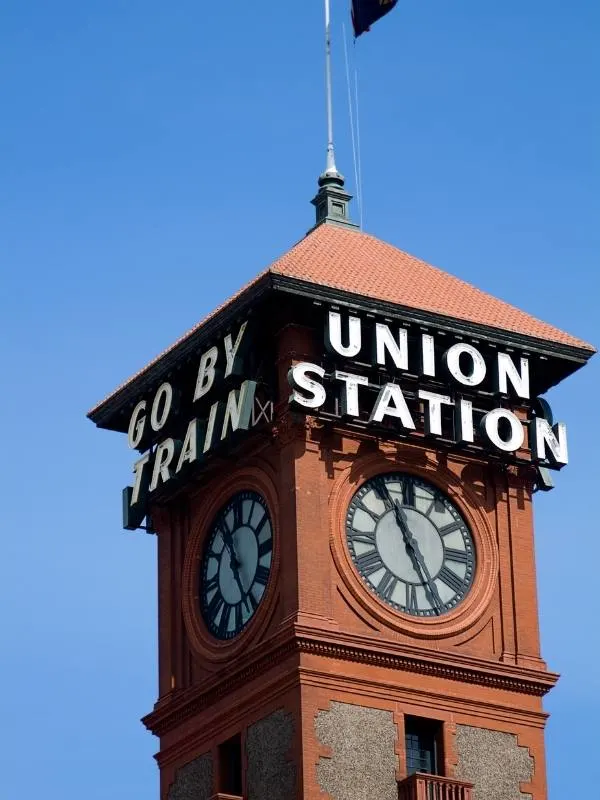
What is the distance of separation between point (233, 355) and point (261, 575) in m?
5.34

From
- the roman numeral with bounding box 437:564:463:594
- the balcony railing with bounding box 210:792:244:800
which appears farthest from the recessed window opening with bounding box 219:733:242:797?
the roman numeral with bounding box 437:564:463:594

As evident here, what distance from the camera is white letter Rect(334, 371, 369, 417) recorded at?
82812 millimetres

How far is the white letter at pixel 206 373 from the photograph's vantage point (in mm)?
84875

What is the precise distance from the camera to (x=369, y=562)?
271 ft

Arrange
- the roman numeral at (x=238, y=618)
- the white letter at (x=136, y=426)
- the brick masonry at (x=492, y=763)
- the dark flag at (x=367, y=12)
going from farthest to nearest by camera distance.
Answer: the dark flag at (x=367, y=12) < the white letter at (x=136, y=426) < the roman numeral at (x=238, y=618) < the brick masonry at (x=492, y=763)

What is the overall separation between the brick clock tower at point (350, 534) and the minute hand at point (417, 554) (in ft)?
0.16

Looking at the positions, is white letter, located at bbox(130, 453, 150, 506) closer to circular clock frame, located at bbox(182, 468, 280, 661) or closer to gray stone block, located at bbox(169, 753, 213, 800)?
circular clock frame, located at bbox(182, 468, 280, 661)

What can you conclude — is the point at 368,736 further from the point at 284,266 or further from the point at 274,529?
the point at 284,266

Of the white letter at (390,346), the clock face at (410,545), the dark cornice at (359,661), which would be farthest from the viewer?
the white letter at (390,346)

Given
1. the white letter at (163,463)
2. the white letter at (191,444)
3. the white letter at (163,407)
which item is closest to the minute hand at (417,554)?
the white letter at (191,444)

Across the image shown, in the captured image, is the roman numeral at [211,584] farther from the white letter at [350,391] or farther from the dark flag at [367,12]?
the dark flag at [367,12]

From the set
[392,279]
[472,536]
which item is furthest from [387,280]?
[472,536]

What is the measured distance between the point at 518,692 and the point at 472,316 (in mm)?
9422

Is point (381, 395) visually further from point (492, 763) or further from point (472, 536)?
point (492, 763)
